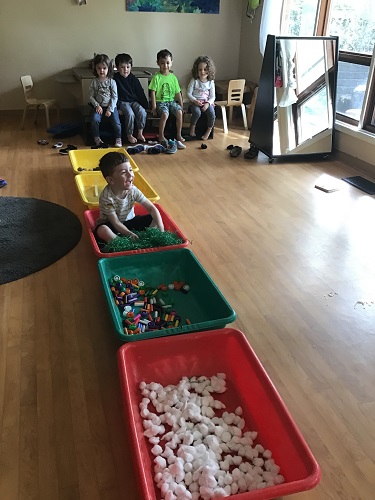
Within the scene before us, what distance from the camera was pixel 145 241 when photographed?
7.83 ft

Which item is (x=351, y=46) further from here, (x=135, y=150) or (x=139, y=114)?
(x=135, y=150)

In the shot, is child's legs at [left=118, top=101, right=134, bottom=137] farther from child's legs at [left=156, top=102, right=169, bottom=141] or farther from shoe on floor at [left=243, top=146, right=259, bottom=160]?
shoe on floor at [left=243, top=146, right=259, bottom=160]

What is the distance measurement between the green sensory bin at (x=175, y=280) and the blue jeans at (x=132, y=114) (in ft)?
9.04

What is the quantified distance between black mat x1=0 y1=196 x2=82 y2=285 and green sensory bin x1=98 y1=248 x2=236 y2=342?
49 cm

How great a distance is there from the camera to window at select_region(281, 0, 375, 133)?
158 inches

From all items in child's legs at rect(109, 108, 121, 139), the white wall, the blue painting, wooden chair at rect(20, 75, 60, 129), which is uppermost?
the blue painting

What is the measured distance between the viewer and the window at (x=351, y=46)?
158 inches

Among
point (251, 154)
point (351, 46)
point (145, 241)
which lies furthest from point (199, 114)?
point (145, 241)

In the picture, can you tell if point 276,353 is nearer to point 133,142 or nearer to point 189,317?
point 189,317

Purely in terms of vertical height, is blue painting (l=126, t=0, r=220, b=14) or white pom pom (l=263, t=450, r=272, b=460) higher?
blue painting (l=126, t=0, r=220, b=14)

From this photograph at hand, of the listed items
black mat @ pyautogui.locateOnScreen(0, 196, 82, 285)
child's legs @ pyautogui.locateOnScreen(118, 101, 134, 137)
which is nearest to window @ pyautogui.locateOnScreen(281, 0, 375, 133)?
child's legs @ pyautogui.locateOnScreen(118, 101, 134, 137)

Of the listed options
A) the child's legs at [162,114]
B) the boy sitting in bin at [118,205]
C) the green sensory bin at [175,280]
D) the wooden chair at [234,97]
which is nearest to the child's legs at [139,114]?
the child's legs at [162,114]

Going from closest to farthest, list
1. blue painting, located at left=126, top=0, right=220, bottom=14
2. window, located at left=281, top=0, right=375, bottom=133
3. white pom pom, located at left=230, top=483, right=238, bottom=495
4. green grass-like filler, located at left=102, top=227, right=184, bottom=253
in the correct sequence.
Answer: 1. white pom pom, located at left=230, top=483, right=238, bottom=495
2. green grass-like filler, located at left=102, top=227, right=184, bottom=253
3. window, located at left=281, top=0, right=375, bottom=133
4. blue painting, located at left=126, top=0, right=220, bottom=14

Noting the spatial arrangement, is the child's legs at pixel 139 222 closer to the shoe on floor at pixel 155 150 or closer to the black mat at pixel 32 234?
the black mat at pixel 32 234
